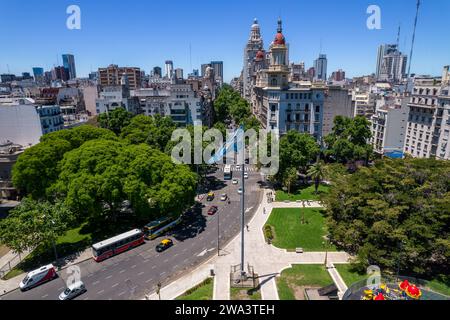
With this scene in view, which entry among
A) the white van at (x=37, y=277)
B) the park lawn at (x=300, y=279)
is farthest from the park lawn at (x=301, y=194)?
the white van at (x=37, y=277)

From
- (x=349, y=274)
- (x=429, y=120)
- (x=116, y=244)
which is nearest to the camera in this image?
(x=349, y=274)

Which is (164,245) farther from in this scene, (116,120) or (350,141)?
(350,141)

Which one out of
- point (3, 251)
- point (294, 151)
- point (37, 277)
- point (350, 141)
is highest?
point (350, 141)

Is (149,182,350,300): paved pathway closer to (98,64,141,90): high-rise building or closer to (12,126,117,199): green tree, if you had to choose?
(12,126,117,199): green tree

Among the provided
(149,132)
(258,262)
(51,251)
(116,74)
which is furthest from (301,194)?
(116,74)

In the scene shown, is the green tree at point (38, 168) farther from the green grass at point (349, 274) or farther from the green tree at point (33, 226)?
the green grass at point (349, 274)

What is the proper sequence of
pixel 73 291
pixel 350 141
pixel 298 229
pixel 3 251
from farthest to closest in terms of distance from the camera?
pixel 350 141 → pixel 298 229 → pixel 3 251 → pixel 73 291

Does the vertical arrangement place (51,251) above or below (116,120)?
below
